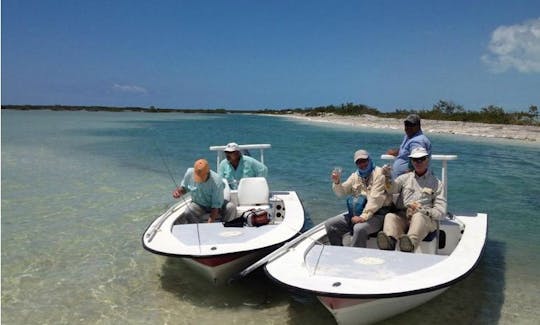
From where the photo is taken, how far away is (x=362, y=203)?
593 centimetres

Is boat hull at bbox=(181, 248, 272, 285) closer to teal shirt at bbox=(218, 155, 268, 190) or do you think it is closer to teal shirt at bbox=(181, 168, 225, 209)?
teal shirt at bbox=(181, 168, 225, 209)

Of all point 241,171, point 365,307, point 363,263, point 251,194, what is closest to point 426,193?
point 363,263

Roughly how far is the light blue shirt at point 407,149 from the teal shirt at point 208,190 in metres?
2.66

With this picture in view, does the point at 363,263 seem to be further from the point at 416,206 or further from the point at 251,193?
the point at 251,193

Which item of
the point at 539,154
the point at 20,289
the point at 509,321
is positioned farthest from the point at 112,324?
the point at 539,154

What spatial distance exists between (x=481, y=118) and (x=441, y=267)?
46089 millimetres

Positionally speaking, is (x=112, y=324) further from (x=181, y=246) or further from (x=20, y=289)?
(x=20, y=289)

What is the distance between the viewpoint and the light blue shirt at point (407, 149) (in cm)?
637

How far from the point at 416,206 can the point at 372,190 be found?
0.57m

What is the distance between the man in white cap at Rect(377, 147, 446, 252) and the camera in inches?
213

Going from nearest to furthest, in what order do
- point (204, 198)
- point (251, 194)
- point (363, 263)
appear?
point (363, 263) < point (204, 198) < point (251, 194)

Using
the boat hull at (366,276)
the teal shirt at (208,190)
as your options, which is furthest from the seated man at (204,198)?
the boat hull at (366,276)

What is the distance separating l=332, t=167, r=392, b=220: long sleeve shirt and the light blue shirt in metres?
0.81

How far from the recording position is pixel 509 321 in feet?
17.6
